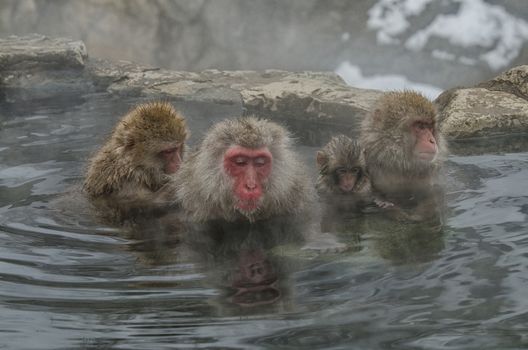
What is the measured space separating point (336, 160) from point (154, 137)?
1.24 meters

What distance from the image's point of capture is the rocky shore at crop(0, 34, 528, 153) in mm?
7066

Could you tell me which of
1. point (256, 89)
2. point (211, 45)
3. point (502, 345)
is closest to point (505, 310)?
point (502, 345)

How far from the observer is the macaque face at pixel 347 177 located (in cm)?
539

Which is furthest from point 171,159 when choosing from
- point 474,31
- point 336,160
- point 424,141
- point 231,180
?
point 474,31

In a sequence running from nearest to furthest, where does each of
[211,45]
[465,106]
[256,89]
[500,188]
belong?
1. [500,188]
2. [465,106]
3. [256,89]
4. [211,45]

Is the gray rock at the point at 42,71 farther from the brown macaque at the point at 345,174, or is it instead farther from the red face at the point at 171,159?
the brown macaque at the point at 345,174

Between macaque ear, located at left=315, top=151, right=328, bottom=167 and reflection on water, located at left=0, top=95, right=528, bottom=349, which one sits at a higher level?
macaque ear, located at left=315, top=151, right=328, bottom=167

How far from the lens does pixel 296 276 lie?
360 cm

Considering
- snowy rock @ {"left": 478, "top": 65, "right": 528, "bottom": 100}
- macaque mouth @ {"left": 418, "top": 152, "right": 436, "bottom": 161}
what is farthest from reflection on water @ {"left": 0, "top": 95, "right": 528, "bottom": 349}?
snowy rock @ {"left": 478, "top": 65, "right": 528, "bottom": 100}

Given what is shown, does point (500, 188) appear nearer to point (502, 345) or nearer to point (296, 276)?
point (296, 276)

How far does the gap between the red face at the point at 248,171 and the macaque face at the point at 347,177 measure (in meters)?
0.96

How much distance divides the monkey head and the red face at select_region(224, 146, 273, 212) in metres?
0.92

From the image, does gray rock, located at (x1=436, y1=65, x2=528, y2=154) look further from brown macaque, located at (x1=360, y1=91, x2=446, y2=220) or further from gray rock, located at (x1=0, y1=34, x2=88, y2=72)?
gray rock, located at (x1=0, y1=34, x2=88, y2=72)

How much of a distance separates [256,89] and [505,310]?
5706 mm
